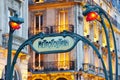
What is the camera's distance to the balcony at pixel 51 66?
1658 inches

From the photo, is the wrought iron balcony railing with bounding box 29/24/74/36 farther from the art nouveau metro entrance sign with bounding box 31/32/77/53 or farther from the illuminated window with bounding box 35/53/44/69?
the art nouveau metro entrance sign with bounding box 31/32/77/53

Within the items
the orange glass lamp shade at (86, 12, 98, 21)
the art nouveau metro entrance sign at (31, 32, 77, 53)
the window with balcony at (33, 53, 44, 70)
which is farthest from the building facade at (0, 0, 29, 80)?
the orange glass lamp shade at (86, 12, 98, 21)

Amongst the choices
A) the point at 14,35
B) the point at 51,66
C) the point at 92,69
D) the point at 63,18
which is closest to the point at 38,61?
the point at 51,66

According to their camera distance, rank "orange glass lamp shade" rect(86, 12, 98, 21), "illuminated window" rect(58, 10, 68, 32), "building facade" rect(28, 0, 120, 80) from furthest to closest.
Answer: "illuminated window" rect(58, 10, 68, 32) → "building facade" rect(28, 0, 120, 80) → "orange glass lamp shade" rect(86, 12, 98, 21)

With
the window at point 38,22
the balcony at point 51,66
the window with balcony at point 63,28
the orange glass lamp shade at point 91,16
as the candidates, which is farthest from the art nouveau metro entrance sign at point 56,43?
the window at point 38,22

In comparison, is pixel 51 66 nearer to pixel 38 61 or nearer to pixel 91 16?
pixel 38 61

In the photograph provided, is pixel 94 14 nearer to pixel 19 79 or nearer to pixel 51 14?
pixel 19 79

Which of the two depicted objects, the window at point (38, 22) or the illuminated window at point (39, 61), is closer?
the illuminated window at point (39, 61)

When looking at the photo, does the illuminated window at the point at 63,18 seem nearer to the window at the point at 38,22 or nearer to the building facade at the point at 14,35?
the window at the point at 38,22

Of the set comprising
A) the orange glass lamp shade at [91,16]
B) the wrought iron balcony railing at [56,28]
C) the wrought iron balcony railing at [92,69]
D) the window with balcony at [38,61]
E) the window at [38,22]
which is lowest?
the wrought iron balcony railing at [92,69]

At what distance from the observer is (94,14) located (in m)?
16.5

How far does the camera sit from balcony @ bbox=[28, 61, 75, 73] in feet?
138

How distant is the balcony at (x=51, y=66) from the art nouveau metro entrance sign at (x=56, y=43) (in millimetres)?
25987

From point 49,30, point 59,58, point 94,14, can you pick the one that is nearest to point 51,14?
point 49,30
